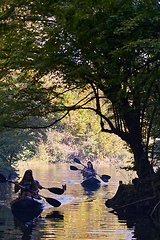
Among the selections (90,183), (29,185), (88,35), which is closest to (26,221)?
(29,185)

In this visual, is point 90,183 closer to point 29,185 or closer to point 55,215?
point 29,185

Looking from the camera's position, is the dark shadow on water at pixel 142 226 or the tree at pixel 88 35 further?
the dark shadow on water at pixel 142 226

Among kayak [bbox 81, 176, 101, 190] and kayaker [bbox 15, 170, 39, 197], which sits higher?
kayaker [bbox 15, 170, 39, 197]

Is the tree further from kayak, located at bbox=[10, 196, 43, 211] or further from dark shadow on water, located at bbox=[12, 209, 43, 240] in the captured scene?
kayak, located at bbox=[10, 196, 43, 211]

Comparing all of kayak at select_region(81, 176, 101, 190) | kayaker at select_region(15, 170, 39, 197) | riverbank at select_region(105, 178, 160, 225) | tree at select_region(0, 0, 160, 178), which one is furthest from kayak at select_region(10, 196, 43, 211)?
kayak at select_region(81, 176, 101, 190)

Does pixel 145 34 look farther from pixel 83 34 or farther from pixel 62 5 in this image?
pixel 62 5

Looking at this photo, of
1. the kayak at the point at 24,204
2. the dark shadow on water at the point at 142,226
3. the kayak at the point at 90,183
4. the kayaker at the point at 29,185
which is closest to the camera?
the dark shadow on water at the point at 142,226

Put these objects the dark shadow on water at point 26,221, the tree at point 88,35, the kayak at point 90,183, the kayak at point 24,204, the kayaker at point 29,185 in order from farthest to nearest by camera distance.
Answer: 1. the kayak at point 90,183
2. the kayaker at point 29,185
3. the kayak at point 24,204
4. the dark shadow on water at point 26,221
5. the tree at point 88,35

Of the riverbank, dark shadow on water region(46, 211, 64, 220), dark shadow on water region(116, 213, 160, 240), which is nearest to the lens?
dark shadow on water region(116, 213, 160, 240)

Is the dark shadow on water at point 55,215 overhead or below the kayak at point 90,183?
below

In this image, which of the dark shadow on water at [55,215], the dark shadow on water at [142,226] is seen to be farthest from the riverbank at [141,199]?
the dark shadow on water at [55,215]

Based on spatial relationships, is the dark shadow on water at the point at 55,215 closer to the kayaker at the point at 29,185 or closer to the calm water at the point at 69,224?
the calm water at the point at 69,224

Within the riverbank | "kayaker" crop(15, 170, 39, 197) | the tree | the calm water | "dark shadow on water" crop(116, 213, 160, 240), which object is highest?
the tree

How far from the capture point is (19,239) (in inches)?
293
